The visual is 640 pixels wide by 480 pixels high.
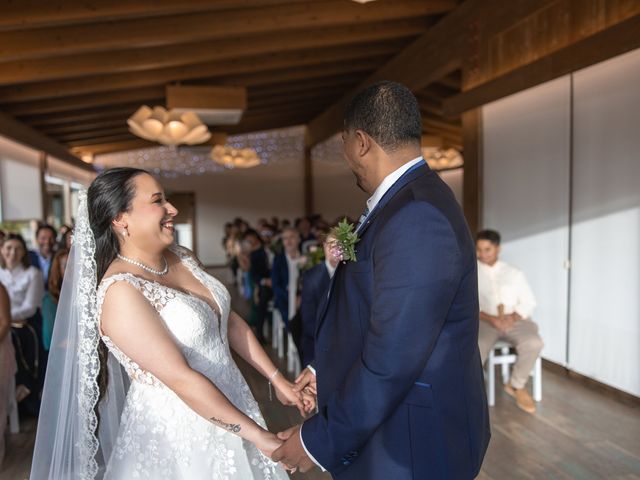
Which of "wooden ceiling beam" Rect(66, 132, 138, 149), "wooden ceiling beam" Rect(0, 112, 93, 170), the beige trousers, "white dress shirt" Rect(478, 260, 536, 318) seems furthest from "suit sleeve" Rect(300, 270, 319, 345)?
"wooden ceiling beam" Rect(66, 132, 138, 149)

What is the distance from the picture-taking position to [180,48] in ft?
19.2

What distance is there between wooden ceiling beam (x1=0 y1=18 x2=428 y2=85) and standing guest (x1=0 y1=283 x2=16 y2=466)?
3.26 m

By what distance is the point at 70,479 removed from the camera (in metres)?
1.79

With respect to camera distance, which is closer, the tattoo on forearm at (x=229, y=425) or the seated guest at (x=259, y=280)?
the tattoo on forearm at (x=229, y=425)

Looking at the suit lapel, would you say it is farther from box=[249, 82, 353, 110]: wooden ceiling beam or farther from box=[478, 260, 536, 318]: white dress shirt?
box=[249, 82, 353, 110]: wooden ceiling beam

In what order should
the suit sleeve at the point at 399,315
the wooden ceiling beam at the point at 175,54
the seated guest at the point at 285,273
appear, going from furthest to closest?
the wooden ceiling beam at the point at 175,54
the seated guest at the point at 285,273
the suit sleeve at the point at 399,315

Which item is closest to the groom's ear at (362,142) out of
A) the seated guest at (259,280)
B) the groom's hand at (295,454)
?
the groom's hand at (295,454)

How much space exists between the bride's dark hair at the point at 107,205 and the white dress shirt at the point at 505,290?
3.17 metres

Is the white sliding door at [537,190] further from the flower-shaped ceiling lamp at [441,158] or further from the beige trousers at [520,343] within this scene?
the flower-shaped ceiling lamp at [441,158]

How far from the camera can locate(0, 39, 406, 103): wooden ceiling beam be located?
6.53m

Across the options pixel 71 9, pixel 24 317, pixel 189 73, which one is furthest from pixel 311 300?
pixel 189 73

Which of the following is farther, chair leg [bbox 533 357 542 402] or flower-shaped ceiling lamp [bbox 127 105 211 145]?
flower-shaped ceiling lamp [bbox 127 105 211 145]

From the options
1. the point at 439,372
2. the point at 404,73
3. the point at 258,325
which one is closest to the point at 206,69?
the point at 404,73

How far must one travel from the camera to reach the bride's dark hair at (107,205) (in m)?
1.70
